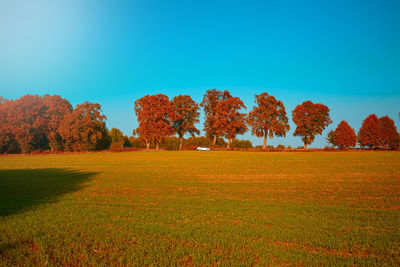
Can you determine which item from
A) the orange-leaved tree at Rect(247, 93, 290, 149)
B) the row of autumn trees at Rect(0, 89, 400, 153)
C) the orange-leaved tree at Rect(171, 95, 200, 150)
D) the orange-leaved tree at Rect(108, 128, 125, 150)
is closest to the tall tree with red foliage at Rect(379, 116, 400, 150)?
the row of autumn trees at Rect(0, 89, 400, 153)

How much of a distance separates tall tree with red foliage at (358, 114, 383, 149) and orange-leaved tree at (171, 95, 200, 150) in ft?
147

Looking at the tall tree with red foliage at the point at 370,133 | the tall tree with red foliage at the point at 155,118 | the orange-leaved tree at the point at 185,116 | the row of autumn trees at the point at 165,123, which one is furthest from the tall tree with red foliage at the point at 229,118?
the tall tree with red foliage at the point at 370,133

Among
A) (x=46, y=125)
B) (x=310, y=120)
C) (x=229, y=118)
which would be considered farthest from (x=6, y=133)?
(x=310, y=120)

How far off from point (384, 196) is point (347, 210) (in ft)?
8.92

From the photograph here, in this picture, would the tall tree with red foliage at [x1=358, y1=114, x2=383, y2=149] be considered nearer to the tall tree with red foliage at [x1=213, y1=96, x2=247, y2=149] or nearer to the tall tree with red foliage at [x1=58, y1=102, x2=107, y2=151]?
the tall tree with red foliage at [x1=213, y1=96, x2=247, y2=149]

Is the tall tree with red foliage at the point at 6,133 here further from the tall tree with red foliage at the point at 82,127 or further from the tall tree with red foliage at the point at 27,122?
the tall tree with red foliage at the point at 82,127

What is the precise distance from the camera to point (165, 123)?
52.0 metres

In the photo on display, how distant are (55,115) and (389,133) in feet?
265

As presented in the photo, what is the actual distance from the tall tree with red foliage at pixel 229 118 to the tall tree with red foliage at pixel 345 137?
27318mm

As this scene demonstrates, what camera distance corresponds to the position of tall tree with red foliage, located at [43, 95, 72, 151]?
149ft

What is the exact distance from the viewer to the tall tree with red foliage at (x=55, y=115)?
4531 cm

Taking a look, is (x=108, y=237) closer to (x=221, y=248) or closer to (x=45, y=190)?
(x=221, y=248)

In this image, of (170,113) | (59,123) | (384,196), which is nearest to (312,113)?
(170,113)

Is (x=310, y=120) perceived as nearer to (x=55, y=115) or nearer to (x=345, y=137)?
(x=345, y=137)
